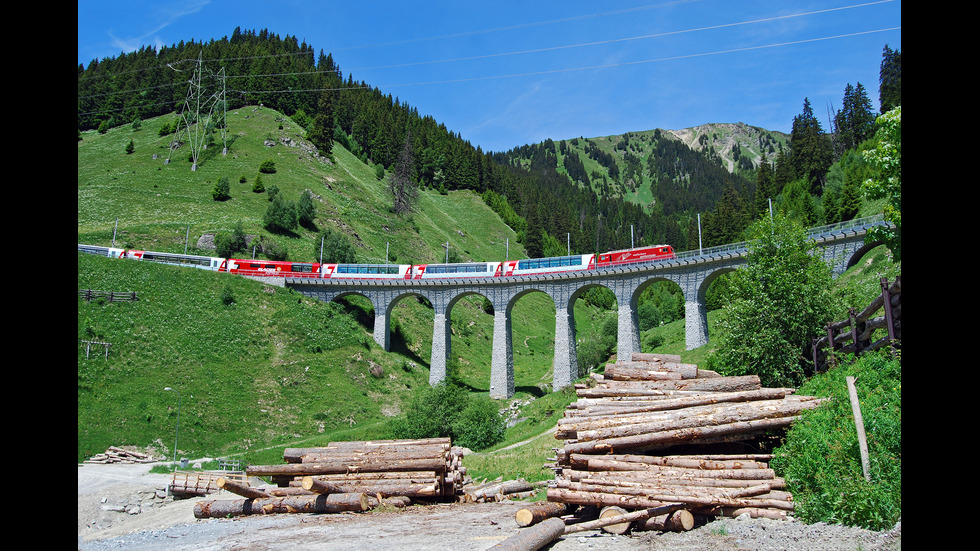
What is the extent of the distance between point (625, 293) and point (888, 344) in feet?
124

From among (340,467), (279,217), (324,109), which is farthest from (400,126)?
(340,467)

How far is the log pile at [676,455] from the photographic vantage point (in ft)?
37.1

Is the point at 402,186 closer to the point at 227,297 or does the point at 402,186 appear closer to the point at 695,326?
the point at 227,297

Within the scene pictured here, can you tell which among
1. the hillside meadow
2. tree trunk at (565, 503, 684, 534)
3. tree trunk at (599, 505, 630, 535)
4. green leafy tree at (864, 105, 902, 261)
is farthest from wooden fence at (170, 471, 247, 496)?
green leafy tree at (864, 105, 902, 261)

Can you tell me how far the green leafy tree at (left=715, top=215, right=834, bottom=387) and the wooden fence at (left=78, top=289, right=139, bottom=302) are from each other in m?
52.1

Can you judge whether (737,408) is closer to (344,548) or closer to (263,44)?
(344,548)

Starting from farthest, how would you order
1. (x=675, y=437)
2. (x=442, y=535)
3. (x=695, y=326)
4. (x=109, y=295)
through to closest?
(x=109, y=295), (x=695, y=326), (x=675, y=437), (x=442, y=535)

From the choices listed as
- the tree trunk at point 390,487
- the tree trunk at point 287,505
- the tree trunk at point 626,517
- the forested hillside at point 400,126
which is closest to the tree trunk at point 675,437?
the tree trunk at point 626,517

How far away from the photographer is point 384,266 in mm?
67000

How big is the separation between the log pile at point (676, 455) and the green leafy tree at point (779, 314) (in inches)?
375

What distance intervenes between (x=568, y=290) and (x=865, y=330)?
127ft

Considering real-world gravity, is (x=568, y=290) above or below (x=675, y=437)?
above

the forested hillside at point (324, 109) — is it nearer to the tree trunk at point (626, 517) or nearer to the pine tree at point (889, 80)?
the pine tree at point (889, 80)

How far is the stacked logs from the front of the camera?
53.1 ft
